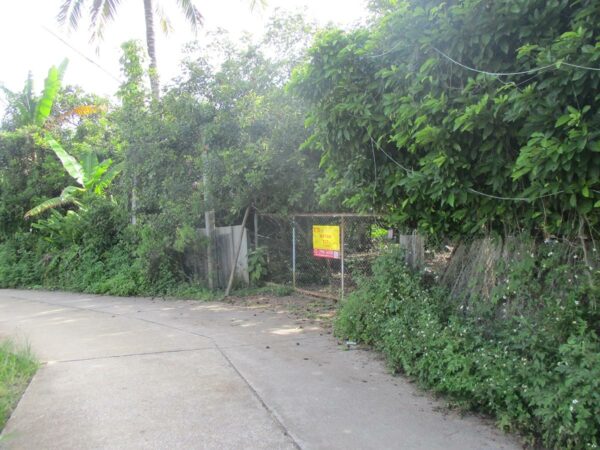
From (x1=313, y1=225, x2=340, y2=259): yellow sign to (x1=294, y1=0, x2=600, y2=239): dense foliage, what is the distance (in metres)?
3.46

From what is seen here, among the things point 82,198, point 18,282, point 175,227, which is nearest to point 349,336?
point 175,227

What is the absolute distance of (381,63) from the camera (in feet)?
17.5

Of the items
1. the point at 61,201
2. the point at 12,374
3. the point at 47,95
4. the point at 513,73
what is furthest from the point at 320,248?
the point at 47,95

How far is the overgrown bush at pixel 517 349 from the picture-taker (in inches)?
136

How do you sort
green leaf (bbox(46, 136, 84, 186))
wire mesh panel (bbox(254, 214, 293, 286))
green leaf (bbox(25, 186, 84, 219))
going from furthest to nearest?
green leaf (bbox(25, 186, 84, 219))
green leaf (bbox(46, 136, 84, 186))
wire mesh panel (bbox(254, 214, 293, 286))

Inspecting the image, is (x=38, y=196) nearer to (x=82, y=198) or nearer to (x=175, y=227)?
(x=82, y=198)

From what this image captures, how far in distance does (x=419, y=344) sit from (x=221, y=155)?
253 inches

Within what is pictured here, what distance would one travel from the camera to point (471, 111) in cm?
402

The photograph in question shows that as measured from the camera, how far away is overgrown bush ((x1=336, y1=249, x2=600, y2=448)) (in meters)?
3.45

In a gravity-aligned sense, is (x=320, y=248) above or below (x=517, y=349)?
above

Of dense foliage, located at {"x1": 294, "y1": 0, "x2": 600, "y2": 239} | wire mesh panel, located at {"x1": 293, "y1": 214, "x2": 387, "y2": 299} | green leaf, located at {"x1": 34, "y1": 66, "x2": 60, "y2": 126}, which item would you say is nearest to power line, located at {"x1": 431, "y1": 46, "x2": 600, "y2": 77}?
dense foliage, located at {"x1": 294, "y1": 0, "x2": 600, "y2": 239}

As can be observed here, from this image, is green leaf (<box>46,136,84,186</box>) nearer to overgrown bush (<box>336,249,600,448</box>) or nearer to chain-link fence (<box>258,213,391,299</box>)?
chain-link fence (<box>258,213,391,299</box>)

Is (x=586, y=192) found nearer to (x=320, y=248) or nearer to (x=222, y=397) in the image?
(x=222, y=397)

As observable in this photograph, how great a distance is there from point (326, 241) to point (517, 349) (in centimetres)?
577
